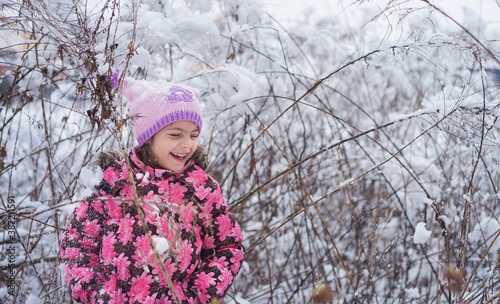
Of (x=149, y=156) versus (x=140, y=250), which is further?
(x=149, y=156)

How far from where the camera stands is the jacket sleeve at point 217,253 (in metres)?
1.22

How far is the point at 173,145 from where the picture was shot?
1.29 metres

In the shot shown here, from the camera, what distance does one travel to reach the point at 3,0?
3.69ft

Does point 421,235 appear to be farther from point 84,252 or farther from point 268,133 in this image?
point 84,252

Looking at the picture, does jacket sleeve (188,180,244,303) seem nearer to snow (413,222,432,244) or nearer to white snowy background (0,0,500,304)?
white snowy background (0,0,500,304)

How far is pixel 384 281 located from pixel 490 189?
2.58 ft

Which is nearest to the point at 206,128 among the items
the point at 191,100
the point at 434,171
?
the point at 191,100

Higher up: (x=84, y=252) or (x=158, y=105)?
(x=158, y=105)

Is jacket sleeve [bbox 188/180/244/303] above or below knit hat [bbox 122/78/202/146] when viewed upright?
below

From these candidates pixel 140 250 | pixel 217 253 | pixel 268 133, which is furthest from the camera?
pixel 268 133

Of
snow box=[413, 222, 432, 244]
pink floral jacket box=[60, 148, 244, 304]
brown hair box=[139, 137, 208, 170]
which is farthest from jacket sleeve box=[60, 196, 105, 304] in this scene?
snow box=[413, 222, 432, 244]

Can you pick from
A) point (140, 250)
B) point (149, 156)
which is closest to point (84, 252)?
point (140, 250)

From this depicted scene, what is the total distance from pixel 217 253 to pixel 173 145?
37cm

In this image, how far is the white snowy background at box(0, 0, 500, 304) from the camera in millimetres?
1157
